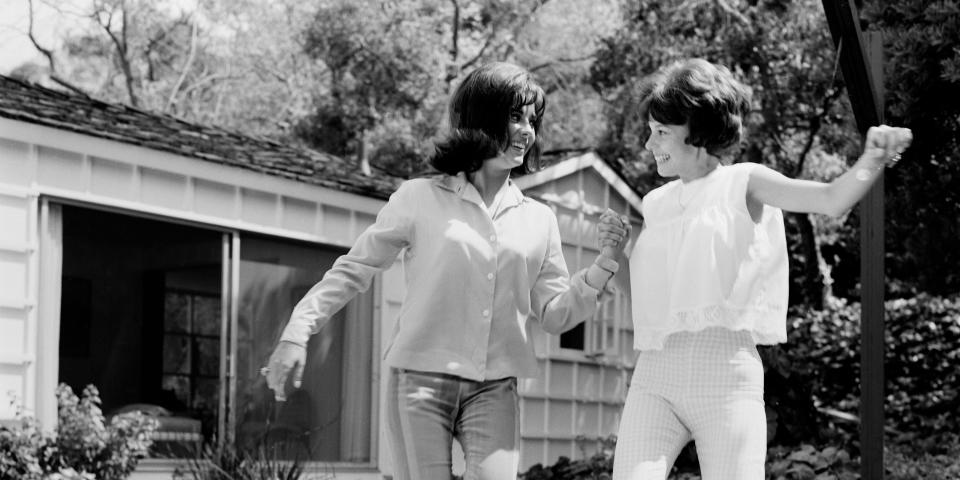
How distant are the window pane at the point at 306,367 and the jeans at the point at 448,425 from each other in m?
5.54

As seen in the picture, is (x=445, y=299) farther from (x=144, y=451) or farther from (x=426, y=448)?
(x=144, y=451)

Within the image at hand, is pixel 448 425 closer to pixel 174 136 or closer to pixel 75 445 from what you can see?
pixel 75 445

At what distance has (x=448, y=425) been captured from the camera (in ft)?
11.6

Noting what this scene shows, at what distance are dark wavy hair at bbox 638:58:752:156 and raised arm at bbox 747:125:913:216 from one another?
273mm

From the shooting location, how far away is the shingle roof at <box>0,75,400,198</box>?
27.3 feet

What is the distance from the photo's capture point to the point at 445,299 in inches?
142

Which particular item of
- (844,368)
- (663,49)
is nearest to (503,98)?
(844,368)

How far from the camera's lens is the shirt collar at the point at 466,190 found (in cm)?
374

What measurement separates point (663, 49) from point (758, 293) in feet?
40.0

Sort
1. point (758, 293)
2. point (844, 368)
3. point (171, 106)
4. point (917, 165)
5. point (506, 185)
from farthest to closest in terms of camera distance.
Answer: point (171, 106), point (844, 368), point (917, 165), point (506, 185), point (758, 293)

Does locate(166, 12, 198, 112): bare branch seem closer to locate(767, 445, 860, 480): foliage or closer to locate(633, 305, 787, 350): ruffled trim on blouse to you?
locate(767, 445, 860, 480): foliage

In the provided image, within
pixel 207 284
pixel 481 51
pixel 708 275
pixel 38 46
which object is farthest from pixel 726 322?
pixel 38 46

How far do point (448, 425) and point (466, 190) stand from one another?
65 cm

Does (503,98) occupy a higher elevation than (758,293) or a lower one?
higher
